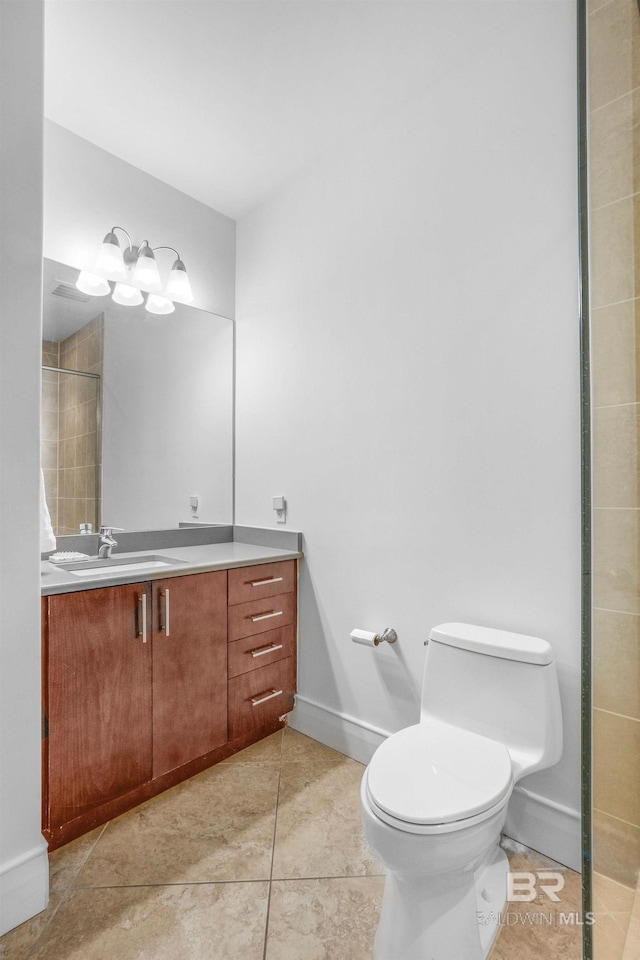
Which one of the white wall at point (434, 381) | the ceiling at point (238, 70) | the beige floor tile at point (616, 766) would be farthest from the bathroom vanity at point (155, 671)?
the ceiling at point (238, 70)

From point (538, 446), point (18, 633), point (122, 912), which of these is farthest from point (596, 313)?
point (122, 912)

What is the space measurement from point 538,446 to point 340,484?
0.84 meters

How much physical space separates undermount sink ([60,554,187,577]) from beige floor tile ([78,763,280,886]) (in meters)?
0.84

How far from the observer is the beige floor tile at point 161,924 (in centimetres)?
116

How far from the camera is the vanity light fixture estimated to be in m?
2.05

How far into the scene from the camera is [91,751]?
1.52m

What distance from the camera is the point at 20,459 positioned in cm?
129

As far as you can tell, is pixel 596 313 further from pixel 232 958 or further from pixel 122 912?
pixel 122 912

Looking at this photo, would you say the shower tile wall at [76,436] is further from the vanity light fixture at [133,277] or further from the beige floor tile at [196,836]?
the beige floor tile at [196,836]

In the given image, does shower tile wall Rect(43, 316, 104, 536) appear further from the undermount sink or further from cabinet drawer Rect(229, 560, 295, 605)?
cabinet drawer Rect(229, 560, 295, 605)

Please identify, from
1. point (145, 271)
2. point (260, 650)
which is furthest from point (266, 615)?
point (145, 271)

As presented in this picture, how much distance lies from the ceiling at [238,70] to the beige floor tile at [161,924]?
2.62 meters

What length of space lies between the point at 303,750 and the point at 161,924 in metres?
0.89

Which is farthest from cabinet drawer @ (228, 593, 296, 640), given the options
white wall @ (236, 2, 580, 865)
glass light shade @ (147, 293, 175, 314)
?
glass light shade @ (147, 293, 175, 314)
